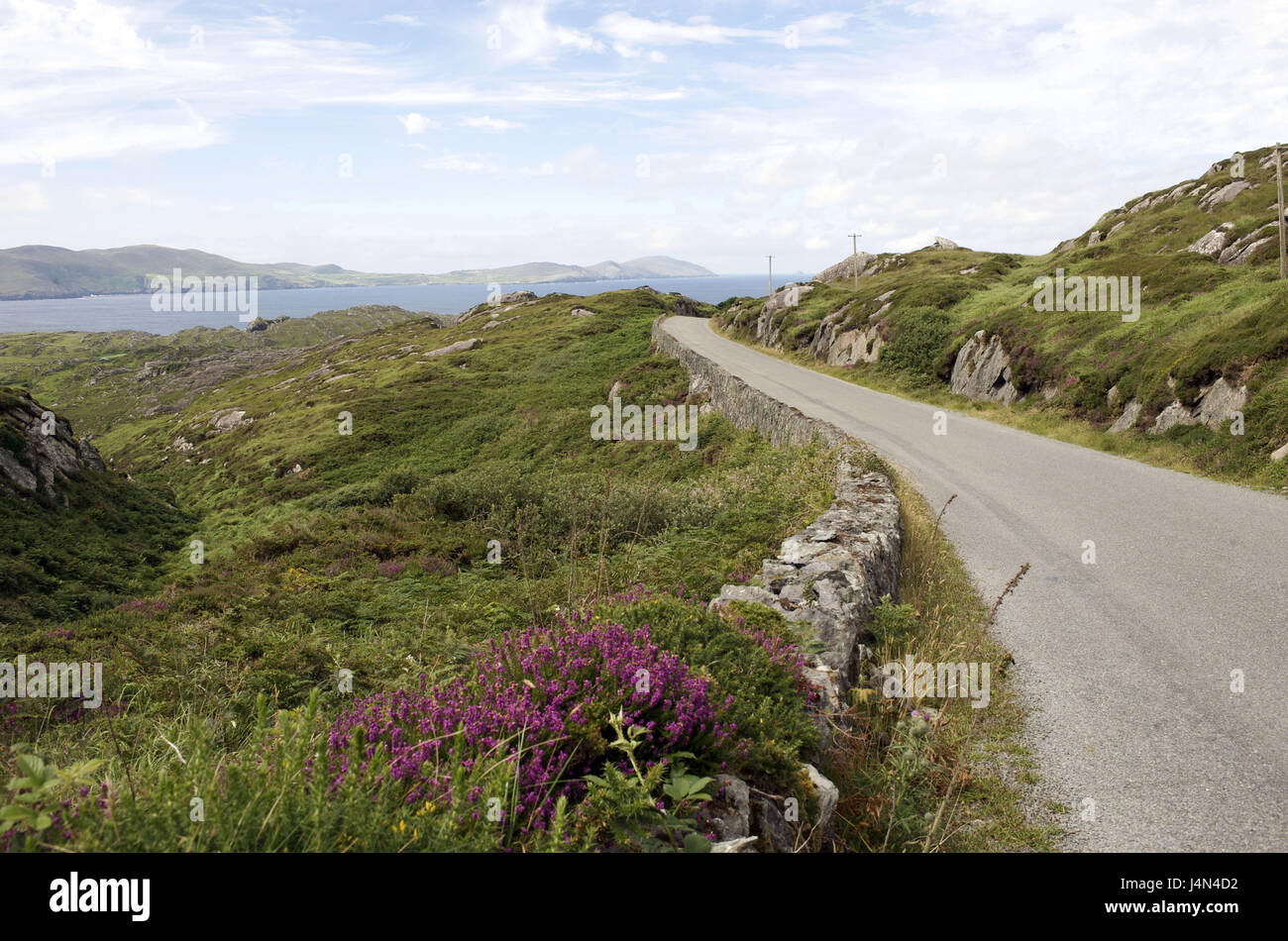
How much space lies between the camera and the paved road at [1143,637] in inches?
183

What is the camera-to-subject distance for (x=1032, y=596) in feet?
28.1

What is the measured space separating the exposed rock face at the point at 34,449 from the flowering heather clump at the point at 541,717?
79.0 feet

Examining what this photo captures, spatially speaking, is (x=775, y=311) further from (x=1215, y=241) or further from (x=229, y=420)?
(x=229, y=420)

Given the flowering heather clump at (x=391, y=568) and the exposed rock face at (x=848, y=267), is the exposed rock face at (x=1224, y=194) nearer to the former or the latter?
the exposed rock face at (x=848, y=267)

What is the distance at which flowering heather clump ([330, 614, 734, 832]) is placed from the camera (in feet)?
10.1

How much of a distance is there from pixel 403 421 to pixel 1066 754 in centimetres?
3978

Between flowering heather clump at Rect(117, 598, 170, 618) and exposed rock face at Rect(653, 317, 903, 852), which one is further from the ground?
exposed rock face at Rect(653, 317, 903, 852)

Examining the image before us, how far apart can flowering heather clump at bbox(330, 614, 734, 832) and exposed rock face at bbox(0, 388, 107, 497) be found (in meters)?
24.1

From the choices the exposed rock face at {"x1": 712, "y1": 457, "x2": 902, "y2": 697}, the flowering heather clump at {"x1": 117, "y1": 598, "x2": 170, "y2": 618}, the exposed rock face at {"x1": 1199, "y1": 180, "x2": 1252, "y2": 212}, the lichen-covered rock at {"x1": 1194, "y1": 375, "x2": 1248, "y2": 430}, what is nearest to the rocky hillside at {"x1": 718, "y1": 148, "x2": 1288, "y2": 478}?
the lichen-covered rock at {"x1": 1194, "y1": 375, "x2": 1248, "y2": 430}

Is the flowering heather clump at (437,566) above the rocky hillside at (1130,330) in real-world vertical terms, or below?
below

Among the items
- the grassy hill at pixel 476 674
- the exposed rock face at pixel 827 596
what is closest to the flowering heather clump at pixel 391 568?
the grassy hill at pixel 476 674

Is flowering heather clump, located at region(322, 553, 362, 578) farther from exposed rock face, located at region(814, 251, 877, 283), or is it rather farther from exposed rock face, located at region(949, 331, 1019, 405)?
exposed rock face, located at region(814, 251, 877, 283)

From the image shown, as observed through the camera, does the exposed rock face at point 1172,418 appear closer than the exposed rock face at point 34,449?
Yes
